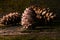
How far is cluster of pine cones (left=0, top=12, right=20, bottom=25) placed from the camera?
7.01 ft

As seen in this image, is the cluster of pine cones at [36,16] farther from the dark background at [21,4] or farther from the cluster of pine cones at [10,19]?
the dark background at [21,4]

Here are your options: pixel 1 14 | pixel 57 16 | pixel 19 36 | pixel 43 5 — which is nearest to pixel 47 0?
pixel 43 5

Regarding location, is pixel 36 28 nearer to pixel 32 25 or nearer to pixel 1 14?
pixel 32 25

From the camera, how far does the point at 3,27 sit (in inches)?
82.0

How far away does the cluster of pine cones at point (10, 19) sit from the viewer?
214cm

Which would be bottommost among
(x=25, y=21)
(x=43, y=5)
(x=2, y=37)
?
(x=2, y=37)

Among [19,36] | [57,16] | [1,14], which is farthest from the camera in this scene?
[1,14]

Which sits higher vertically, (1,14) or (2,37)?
(1,14)

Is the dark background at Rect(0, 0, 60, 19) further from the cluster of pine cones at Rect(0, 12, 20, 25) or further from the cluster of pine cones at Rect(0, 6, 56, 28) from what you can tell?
the cluster of pine cones at Rect(0, 6, 56, 28)

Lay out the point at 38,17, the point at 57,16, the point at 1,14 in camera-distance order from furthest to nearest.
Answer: the point at 1,14 → the point at 57,16 → the point at 38,17

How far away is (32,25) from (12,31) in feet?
0.63

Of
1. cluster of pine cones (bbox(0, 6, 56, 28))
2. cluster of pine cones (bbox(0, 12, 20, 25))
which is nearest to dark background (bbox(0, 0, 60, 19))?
cluster of pine cones (bbox(0, 12, 20, 25))

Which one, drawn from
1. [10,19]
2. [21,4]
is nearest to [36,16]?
[10,19]

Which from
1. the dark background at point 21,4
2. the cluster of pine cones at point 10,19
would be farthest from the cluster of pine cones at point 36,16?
the dark background at point 21,4
